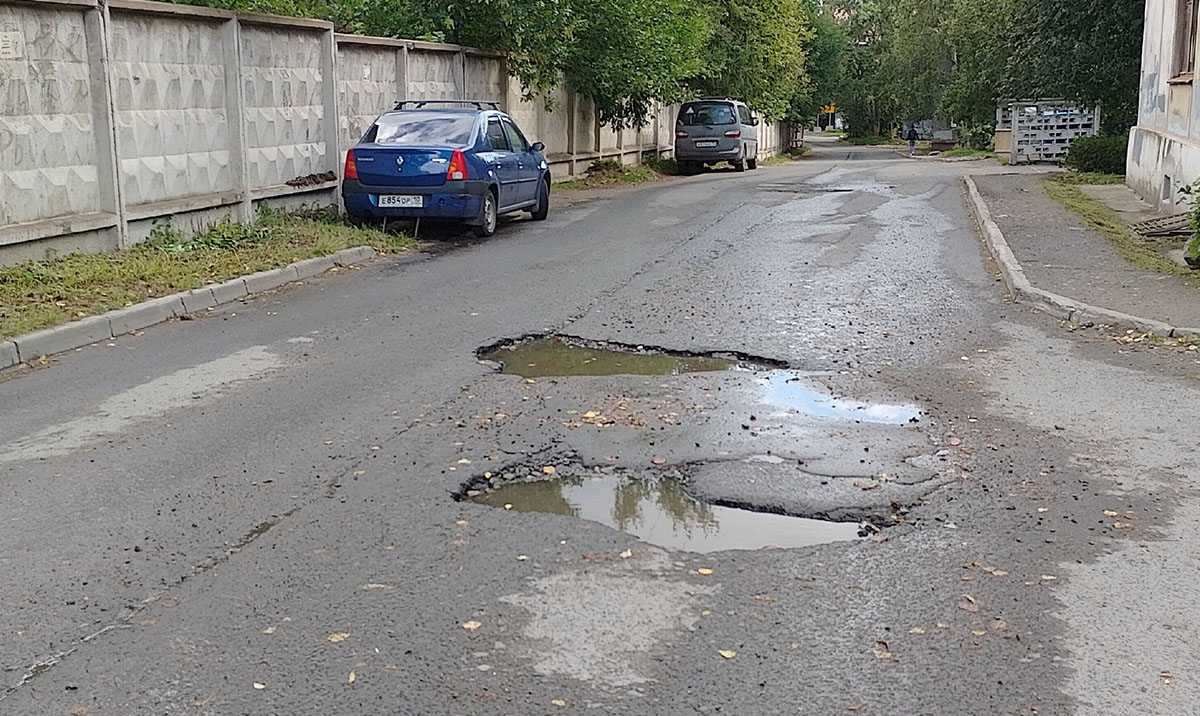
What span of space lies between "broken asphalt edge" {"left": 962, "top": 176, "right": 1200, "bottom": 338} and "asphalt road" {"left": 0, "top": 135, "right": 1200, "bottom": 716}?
26 cm

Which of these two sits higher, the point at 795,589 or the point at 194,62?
the point at 194,62

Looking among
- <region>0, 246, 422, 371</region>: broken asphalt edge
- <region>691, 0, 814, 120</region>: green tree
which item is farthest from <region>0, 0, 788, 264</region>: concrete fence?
<region>691, 0, 814, 120</region>: green tree

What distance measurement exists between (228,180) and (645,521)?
34.0 ft

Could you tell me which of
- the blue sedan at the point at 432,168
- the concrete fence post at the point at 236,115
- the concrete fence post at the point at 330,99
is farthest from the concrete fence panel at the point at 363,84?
the concrete fence post at the point at 236,115

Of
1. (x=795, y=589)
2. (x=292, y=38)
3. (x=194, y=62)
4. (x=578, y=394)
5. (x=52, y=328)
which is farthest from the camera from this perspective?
(x=292, y=38)

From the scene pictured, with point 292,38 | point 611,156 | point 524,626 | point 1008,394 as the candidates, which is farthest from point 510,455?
point 611,156

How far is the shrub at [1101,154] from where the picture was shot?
26.5 m

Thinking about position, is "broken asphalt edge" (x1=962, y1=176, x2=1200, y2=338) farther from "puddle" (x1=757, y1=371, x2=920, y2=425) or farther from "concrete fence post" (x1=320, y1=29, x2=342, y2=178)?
"concrete fence post" (x1=320, y1=29, x2=342, y2=178)

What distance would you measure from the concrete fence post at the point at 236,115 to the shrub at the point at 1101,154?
1949 cm

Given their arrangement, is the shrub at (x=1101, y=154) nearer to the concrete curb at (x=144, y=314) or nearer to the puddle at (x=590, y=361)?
the concrete curb at (x=144, y=314)

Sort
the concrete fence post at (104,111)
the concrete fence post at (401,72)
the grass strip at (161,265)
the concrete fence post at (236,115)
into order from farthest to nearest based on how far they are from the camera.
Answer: the concrete fence post at (401,72) < the concrete fence post at (236,115) < the concrete fence post at (104,111) < the grass strip at (161,265)

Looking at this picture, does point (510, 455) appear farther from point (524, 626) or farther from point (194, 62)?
point (194, 62)

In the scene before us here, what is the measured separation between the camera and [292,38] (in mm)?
15531

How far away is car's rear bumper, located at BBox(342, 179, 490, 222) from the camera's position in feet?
49.2
